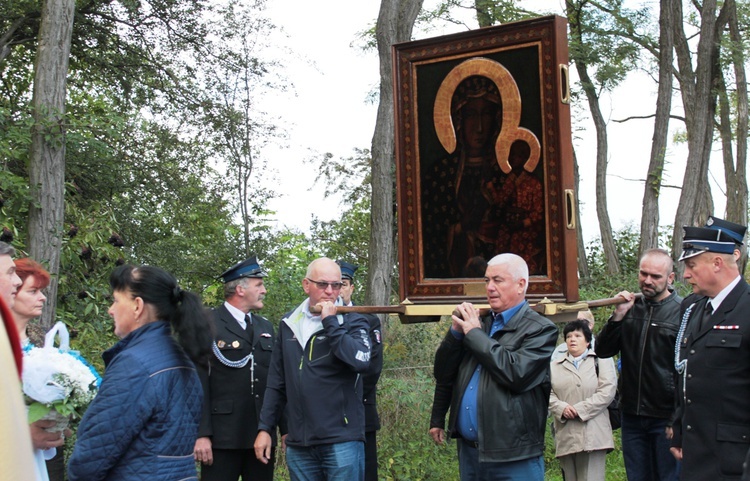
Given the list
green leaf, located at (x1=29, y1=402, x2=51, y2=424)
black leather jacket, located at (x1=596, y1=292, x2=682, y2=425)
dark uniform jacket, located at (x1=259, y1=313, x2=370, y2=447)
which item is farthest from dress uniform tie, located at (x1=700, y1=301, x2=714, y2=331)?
green leaf, located at (x1=29, y1=402, x2=51, y2=424)

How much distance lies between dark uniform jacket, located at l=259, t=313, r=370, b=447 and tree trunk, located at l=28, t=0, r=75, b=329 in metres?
4.41

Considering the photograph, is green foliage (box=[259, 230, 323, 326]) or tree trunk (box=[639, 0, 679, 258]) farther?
tree trunk (box=[639, 0, 679, 258])

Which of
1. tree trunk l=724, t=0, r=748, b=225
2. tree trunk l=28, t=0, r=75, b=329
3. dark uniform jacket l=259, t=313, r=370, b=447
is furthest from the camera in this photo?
tree trunk l=724, t=0, r=748, b=225

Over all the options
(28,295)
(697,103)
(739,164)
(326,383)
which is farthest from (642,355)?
(739,164)

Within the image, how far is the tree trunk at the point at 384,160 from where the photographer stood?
12773 mm

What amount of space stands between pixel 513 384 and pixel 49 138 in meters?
6.81

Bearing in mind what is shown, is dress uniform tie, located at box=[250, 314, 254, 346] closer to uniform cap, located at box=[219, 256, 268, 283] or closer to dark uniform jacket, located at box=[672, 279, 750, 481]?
uniform cap, located at box=[219, 256, 268, 283]

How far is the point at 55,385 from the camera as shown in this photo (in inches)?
150

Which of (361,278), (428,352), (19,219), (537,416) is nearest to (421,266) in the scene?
(537,416)

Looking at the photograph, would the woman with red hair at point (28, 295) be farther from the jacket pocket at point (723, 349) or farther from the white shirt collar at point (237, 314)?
the jacket pocket at point (723, 349)

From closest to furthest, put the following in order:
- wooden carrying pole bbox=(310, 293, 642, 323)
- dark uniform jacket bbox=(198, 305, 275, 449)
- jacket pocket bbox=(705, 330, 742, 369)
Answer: jacket pocket bbox=(705, 330, 742, 369)
wooden carrying pole bbox=(310, 293, 642, 323)
dark uniform jacket bbox=(198, 305, 275, 449)

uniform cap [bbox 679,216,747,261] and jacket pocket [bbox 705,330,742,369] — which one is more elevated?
uniform cap [bbox 679,216,747,261]

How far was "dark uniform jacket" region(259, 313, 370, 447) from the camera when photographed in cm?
574

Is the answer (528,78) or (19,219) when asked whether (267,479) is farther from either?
(19,219)
